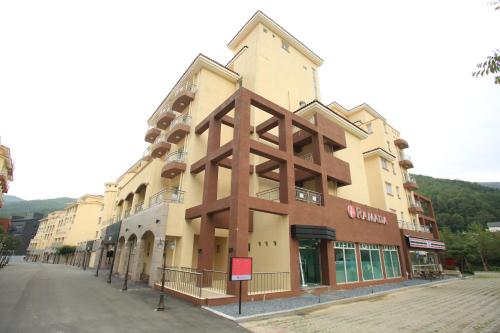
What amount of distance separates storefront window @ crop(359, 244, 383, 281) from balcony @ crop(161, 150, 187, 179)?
16057mm

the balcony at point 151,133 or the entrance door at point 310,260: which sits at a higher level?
the balcony at point 151,133

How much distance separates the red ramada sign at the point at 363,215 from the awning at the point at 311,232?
14.2ft

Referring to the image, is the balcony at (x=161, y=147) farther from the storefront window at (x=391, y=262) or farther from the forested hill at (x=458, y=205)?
the forested hill at (x=458, y=205)

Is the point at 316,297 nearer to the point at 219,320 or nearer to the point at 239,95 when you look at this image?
the point at 219,320

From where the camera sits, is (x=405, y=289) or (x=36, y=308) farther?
(x=405, y=289)

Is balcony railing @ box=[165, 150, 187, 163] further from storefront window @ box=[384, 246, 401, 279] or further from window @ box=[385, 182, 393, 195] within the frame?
window @ box=[385, 182, 393, 195]

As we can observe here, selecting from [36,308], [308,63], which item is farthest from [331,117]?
[36,308]

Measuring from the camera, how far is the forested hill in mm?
74125

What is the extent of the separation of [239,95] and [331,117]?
1114 cm

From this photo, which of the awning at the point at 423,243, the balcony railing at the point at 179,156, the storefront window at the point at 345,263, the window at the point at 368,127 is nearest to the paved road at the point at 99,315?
the balcony railing at the point at 179,156

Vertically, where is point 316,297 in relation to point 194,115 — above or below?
below

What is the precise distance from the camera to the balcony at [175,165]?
2002cm

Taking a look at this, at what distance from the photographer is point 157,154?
2734 cm

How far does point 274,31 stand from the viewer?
90.7 feet
